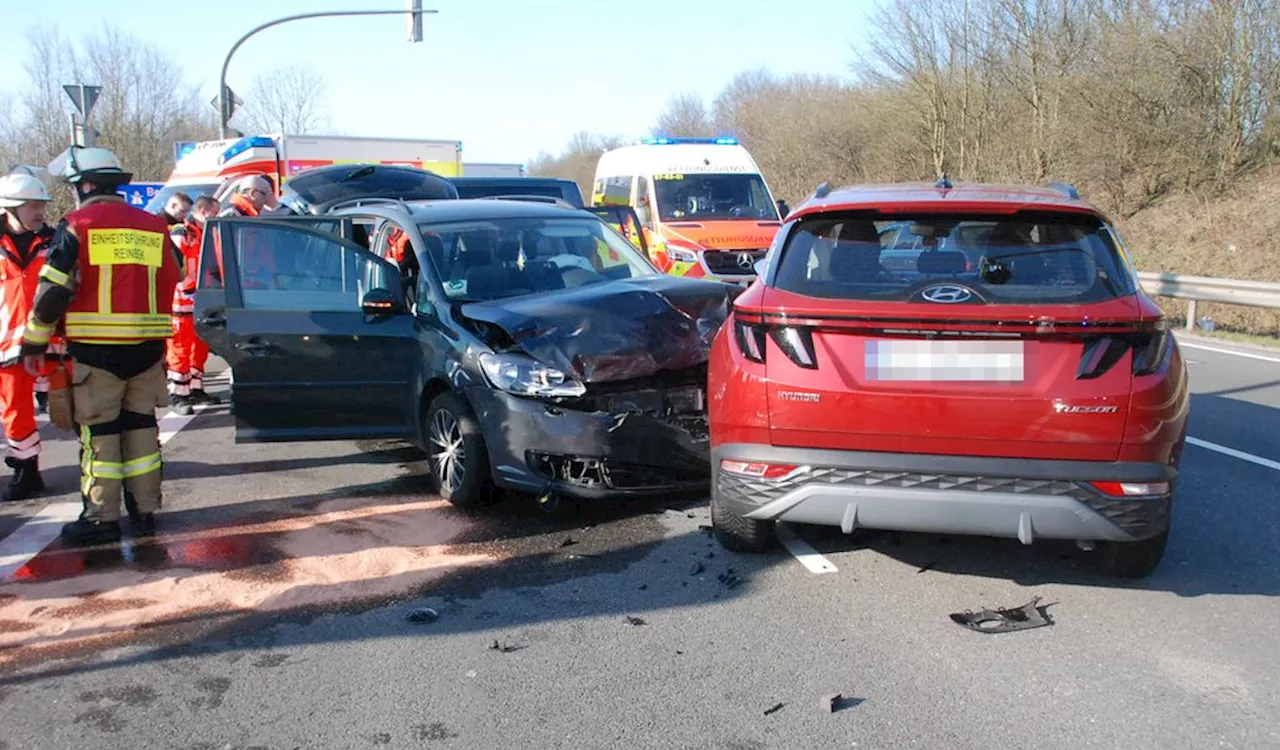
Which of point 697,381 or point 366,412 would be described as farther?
point 366,412

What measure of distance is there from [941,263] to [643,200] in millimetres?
Answer: 10244

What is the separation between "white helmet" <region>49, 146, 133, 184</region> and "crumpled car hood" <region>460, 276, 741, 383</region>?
196cm

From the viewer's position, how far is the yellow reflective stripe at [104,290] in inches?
216

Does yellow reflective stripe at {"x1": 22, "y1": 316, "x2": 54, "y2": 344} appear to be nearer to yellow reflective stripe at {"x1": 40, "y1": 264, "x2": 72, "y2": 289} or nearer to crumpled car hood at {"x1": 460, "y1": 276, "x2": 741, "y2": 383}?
yellow reflective stripe at {"x1": 40, "y1": 264, "x2": 72, "y2": 289}

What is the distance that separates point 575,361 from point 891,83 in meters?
26.0

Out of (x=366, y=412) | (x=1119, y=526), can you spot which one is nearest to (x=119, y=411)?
(x=366, y=412)

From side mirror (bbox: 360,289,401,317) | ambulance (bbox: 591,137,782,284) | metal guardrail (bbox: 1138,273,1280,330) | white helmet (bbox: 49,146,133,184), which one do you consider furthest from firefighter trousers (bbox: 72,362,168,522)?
metal guardrail (bbox: 1138,273,1280,330)

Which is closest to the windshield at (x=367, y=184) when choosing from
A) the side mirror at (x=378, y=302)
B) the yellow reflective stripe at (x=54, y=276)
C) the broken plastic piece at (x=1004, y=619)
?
the side mirror at (x=378, y=302)

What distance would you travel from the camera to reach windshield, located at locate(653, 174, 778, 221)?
45.8 feet

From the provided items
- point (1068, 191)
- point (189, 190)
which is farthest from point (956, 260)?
point (189, 190)

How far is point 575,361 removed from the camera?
549cm

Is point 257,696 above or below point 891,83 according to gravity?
below

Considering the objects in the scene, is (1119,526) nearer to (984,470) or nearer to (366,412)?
(984,470)

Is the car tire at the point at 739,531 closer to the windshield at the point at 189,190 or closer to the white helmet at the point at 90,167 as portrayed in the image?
the white helmet at the point at 90,167
